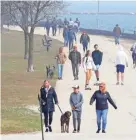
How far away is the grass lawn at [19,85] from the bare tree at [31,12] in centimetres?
151

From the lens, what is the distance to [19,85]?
25219mm

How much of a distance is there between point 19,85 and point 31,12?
7.75 m

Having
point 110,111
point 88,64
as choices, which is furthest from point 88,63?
point 110,111

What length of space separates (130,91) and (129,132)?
7083 millimetres

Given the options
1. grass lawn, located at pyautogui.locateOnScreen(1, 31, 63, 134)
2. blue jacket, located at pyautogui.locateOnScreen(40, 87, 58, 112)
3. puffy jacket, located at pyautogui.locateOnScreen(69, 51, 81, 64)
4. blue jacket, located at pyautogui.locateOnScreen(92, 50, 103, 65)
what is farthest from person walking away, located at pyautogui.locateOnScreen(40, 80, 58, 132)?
puffy jacket, located at pyautogui.locateOnScreen(69, 51, 81, 64)

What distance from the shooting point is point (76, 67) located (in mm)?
26719

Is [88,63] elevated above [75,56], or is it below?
below

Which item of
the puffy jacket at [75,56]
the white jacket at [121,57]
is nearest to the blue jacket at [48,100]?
the white jacket at [121,57]

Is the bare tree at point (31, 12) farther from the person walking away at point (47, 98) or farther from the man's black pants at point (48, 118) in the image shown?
the person walking away at point (47, 98)

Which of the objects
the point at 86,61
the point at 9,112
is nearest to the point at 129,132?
the point at 9,112

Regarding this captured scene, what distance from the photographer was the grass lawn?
17.4 metres

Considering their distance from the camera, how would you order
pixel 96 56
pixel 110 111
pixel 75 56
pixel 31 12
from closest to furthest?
pixel 110 111, pixel 96 56, pixel 75 56, pixel 31 12

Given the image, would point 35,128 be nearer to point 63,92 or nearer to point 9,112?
point 9,112

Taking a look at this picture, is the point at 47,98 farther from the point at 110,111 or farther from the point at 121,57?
the point at 121,57
